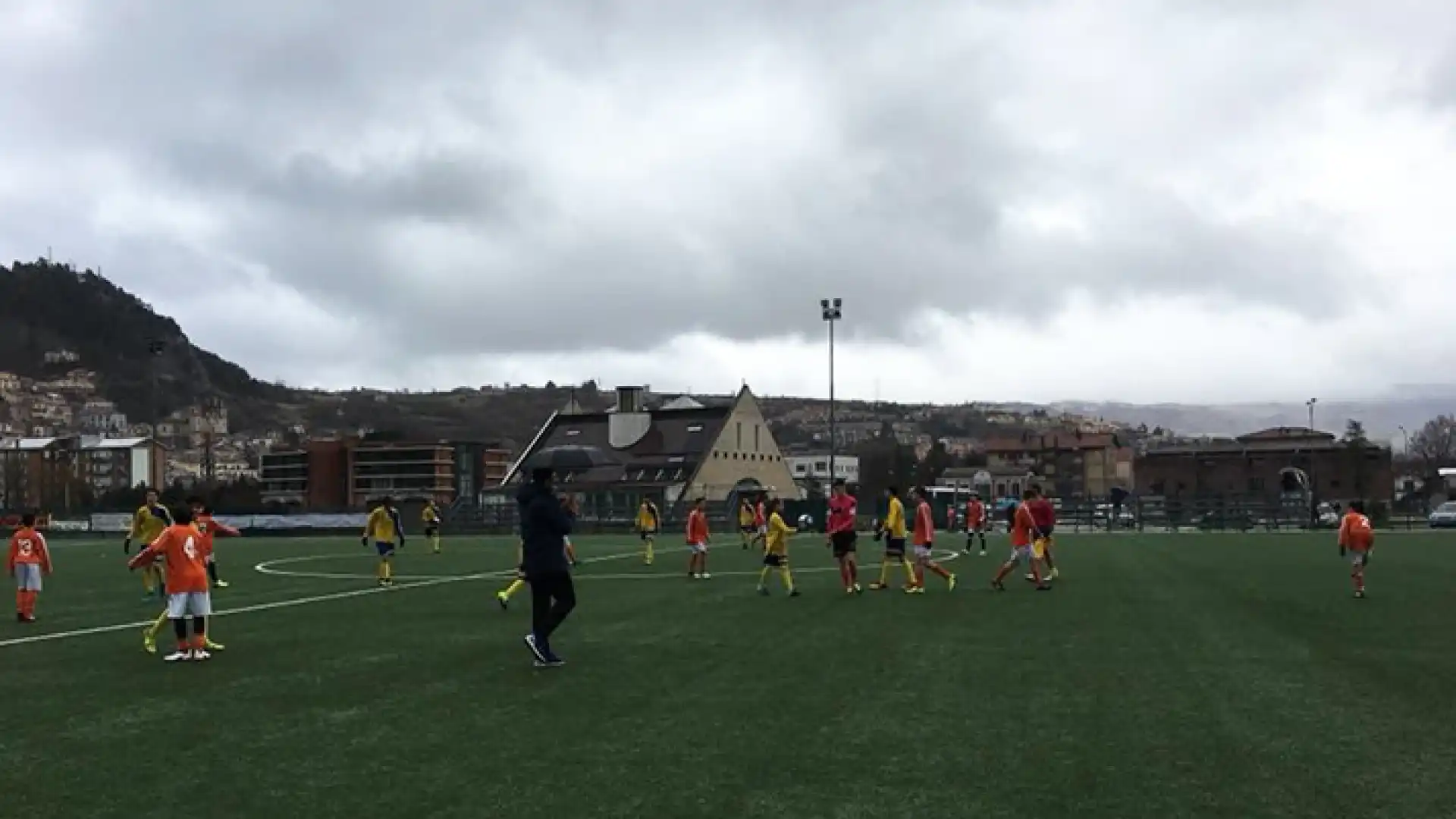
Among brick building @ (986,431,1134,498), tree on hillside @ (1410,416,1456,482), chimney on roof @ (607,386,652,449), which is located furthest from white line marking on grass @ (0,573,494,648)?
brick building @ (986,431,1134,498)

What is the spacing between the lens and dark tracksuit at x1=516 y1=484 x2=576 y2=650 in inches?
518

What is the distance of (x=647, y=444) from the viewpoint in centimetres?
11081

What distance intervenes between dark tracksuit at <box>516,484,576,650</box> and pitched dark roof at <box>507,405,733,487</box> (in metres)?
87.7

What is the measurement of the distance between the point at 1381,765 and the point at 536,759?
5152 millimetres

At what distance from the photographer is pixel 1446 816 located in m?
7.22

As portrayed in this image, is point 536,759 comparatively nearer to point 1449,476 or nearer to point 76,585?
point 76,585

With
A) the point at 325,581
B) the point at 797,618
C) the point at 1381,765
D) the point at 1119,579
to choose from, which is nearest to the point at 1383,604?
the point at 1119,579

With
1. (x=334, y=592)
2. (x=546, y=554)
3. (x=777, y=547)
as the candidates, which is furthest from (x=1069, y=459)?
(x=546, y=554)

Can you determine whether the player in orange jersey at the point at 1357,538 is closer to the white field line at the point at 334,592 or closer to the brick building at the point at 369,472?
the white field line at the point at 334,592

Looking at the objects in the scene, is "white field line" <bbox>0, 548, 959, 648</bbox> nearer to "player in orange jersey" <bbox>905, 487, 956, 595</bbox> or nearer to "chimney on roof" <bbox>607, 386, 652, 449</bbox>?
"player in orange jersey" <bbox>905, 487, 956, 595</bbox>

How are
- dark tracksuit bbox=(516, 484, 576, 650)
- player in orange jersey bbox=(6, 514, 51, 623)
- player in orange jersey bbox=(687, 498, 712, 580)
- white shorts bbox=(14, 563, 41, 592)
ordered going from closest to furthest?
dark tracksuit bbox=(516, 484, 576, 650) < player in orange jersey bbox=(6, 514, 51, 623) < white shorts bbox=(14, 563, 41, 592) < player in orange jersey bbox=(687, 498, 712, 580)

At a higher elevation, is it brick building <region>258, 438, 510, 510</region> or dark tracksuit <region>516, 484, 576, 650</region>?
brick building <region>258, 438, 510, 510</region>

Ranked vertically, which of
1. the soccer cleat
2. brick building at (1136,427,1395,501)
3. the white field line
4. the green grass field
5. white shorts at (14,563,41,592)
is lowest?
the white field line

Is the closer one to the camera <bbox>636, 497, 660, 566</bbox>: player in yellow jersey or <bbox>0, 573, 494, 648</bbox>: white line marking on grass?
<bbox>0, 573, 494, 648</bbox>: white line marking on grass
